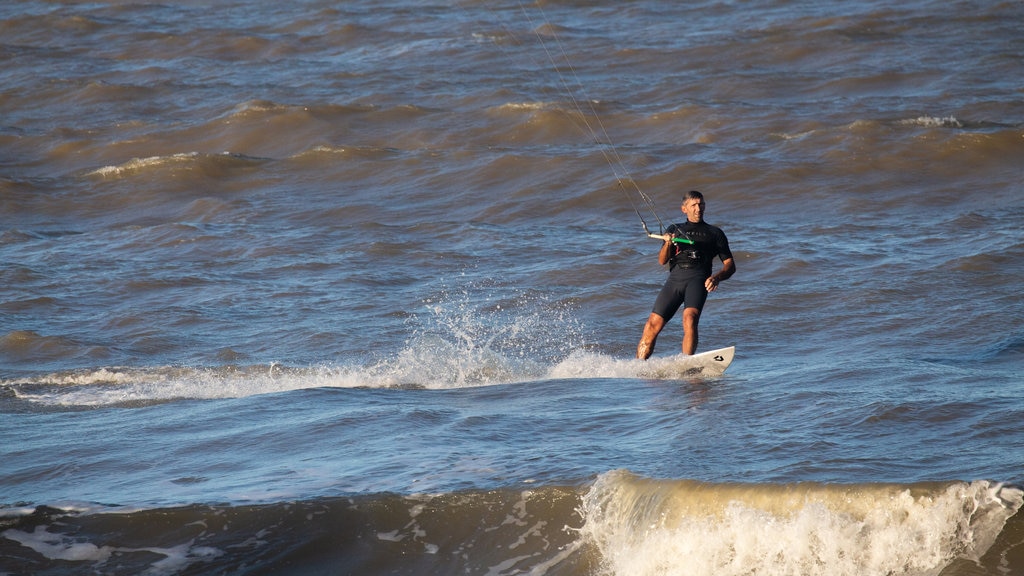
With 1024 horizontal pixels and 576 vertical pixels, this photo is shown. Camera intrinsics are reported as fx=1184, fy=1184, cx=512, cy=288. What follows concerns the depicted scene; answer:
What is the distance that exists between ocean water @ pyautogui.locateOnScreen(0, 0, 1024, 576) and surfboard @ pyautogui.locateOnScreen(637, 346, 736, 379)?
24 centimetres

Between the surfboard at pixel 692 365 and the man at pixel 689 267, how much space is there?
163 mm

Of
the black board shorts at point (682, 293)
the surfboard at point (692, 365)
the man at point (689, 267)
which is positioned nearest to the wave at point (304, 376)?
the surfboard at point (692, 365)

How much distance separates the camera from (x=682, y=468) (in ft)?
22.5

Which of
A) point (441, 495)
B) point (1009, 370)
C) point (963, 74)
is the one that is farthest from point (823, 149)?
point (441, 495)

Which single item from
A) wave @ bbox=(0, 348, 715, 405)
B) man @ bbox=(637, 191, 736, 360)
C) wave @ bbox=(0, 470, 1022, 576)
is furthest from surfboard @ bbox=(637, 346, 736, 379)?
wave @ bbox=(0, 470, 1022, 576)

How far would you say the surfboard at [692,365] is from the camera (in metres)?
10.0

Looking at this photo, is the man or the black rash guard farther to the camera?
the black rash guard

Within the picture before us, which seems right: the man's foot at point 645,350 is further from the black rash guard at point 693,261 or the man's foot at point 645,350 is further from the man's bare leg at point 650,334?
the black rash guard at point 693,261

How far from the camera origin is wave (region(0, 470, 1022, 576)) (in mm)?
6008

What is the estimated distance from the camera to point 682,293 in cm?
1048

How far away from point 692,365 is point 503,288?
474 cm

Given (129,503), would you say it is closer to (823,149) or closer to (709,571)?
(709,571)

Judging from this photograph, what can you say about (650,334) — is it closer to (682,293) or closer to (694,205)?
(682,293)

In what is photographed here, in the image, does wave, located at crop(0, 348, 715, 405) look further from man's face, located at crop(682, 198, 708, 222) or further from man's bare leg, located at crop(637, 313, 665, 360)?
man's face, located at crop(682, 198, 708, 222)
